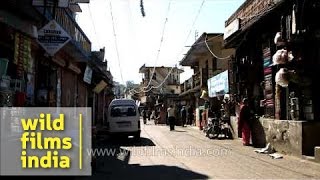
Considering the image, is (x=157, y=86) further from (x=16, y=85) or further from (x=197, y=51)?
(x=16, y=85)

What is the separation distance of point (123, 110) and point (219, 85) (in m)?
6.64

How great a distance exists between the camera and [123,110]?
25.3 metres

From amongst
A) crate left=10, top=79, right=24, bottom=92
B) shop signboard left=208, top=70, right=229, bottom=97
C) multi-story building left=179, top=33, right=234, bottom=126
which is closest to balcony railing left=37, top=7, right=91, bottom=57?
crate left=10, top=79, right=24, bottom=92

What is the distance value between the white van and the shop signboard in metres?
5.22

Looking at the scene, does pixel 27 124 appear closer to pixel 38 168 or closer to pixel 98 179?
pixel 38 168

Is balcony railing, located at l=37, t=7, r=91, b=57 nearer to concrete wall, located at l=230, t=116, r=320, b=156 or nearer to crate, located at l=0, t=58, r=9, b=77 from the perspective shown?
crate, located at l=0, t=58, r=9, b=77

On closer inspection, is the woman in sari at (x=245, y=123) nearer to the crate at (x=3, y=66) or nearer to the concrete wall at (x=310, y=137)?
the concrete wall at (x=310, y=137)

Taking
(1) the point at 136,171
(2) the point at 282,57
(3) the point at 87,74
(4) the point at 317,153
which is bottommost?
(1) the point at 136,171

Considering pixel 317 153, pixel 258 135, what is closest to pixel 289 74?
pixel 317 153

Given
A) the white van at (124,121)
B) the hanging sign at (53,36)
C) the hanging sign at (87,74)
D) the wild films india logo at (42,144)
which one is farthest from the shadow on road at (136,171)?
the hanging sign at (87,74)

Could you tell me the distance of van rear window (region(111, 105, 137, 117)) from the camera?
25.1 metres

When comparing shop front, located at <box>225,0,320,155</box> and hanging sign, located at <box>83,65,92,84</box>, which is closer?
shop front, located at <box>225,0,320,155</box>

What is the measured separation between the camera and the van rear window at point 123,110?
25094mm

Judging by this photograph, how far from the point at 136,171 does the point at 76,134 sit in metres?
2.15
